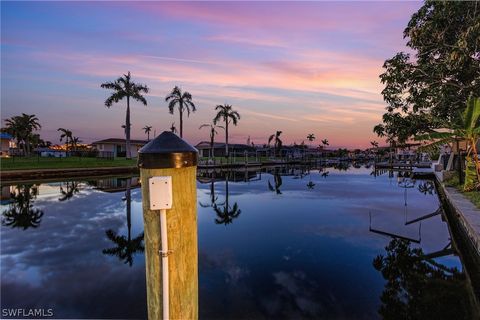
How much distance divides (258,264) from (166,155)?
18.1ft

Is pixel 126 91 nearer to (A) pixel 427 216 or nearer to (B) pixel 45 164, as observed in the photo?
(B) pixel 45 164

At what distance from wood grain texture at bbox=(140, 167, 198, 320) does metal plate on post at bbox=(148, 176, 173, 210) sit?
51 mm

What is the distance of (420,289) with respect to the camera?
5.55 metres

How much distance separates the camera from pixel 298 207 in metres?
14.1

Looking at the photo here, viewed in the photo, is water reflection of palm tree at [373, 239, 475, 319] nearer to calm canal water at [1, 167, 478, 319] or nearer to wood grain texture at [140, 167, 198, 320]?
calm canal water at [1, 167, 478, 319]

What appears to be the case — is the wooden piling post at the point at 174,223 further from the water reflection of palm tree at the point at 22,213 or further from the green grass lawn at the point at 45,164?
the green grass lawn at the point at 45,164

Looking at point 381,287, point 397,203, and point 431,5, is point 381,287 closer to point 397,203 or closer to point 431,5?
point 397,203

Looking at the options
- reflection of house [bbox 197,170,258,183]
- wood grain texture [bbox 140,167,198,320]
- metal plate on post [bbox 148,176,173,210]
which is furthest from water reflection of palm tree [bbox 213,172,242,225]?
reflection of house [bbox 197,170,258,183]

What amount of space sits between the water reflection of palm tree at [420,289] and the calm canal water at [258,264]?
0.02 metres

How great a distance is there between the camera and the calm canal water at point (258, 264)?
4.88 m

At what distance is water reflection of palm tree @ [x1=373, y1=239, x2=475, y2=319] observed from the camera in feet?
15.3

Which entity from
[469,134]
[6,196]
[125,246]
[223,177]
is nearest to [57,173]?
[6,196]

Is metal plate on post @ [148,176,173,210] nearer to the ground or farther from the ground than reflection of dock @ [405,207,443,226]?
farther from the ground

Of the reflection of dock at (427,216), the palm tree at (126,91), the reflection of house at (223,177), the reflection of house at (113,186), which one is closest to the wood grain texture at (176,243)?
the reflection of dock at (427,216)
